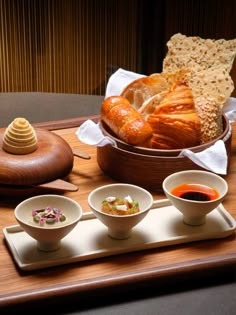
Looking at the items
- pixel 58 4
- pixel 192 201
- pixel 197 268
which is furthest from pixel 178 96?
pixel 58 4

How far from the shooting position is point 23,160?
1418mm

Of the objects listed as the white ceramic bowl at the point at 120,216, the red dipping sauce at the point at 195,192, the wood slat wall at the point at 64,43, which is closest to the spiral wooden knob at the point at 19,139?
the white ceramic bowl at the point at 120,216

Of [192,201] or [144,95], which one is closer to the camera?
[192,201]

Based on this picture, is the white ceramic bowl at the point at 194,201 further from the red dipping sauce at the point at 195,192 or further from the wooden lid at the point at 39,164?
the wooden lid at the point at 39,164

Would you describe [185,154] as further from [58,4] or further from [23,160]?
[58,4]

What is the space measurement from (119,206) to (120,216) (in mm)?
40

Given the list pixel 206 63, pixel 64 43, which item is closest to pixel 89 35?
pixel 64 43

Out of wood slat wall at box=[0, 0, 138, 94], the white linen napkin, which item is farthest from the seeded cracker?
wood slat wall at box=[0, 0, 138, 94]

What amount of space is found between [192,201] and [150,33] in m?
2.03

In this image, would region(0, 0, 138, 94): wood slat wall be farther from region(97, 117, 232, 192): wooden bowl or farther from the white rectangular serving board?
the white rectangular serving board

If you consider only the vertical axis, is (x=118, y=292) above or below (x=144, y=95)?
below

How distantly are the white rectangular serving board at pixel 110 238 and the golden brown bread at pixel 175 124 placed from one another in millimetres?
175

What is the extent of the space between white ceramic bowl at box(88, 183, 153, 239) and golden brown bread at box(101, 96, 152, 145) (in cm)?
18

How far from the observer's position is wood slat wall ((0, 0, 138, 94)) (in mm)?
2939
